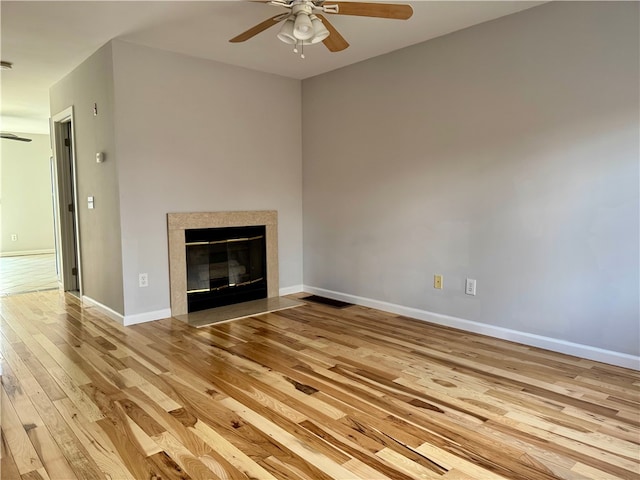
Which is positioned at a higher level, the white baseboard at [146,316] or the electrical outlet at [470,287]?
the electrical outlet at [470,287]

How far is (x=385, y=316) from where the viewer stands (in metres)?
3.92

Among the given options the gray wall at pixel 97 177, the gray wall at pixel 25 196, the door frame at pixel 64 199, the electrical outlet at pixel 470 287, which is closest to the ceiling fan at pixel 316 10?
the gray wall at pixel 97 177

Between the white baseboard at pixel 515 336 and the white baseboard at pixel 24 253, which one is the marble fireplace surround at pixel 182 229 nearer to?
the white baseboard at pixel 515 336

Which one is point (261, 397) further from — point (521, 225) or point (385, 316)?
point (521, 225)

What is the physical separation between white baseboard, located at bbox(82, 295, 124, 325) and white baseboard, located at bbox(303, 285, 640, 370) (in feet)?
7.26

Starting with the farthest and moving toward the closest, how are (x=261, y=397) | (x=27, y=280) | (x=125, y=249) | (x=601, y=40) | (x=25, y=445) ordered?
(x=27, y=280) < (x=125, y=249) < (x=601, y=40) < (x=261, y=397) < (x=25, y=445)

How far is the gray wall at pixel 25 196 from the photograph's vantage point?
8.20 metres

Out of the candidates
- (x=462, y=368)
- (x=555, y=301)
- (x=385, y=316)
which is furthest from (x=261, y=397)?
(x=555, y=301)

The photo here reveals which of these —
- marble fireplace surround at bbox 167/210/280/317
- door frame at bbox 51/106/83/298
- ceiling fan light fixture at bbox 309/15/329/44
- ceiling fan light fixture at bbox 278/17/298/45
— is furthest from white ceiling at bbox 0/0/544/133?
marble fireplace surround at bbox 167/210/280/317

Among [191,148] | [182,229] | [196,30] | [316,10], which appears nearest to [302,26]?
[316,10]

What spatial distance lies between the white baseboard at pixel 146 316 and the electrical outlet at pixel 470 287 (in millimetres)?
2662

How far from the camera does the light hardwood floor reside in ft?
5.64

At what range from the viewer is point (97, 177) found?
12.9ft

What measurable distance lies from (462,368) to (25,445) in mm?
2363
